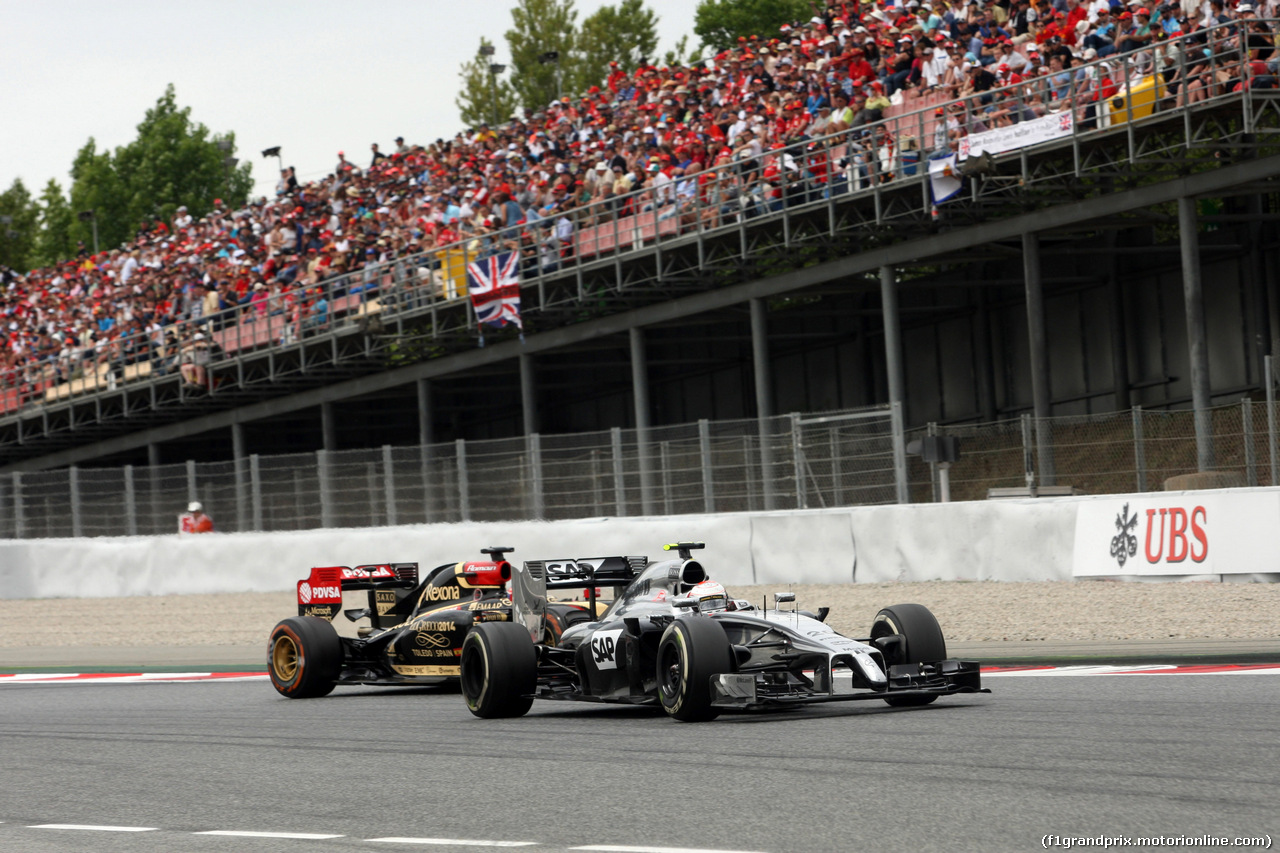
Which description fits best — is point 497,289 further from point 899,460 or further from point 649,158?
point 899,460

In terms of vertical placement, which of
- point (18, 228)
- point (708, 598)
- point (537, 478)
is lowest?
point (708, 598)

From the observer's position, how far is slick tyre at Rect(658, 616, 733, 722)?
9602 mm

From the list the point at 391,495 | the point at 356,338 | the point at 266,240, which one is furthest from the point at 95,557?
the point at 266,240

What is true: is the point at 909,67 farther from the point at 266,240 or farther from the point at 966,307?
the point at 266,240

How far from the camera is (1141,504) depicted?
1702 centimetres

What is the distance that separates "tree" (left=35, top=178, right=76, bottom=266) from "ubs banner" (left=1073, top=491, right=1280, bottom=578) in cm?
6525

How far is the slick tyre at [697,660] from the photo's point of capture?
960 cm

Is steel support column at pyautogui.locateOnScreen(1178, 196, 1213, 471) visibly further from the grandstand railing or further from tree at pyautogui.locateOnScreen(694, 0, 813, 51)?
tree at pyautogui.locateOnScreen(694, 0, 813, 51)

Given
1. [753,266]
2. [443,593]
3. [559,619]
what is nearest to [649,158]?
[753,266]

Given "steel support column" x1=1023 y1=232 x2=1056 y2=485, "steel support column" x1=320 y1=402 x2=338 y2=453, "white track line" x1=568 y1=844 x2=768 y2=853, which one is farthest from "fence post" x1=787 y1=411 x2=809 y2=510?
"steel support column" x1=320 y1=402 x2=338 y2=453

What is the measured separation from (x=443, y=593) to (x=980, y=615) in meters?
5.61

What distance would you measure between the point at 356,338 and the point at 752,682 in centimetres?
2647

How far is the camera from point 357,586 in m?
14.0

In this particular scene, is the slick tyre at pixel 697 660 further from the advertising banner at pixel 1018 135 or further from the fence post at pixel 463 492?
the advertising banner at pixel 1018 135
